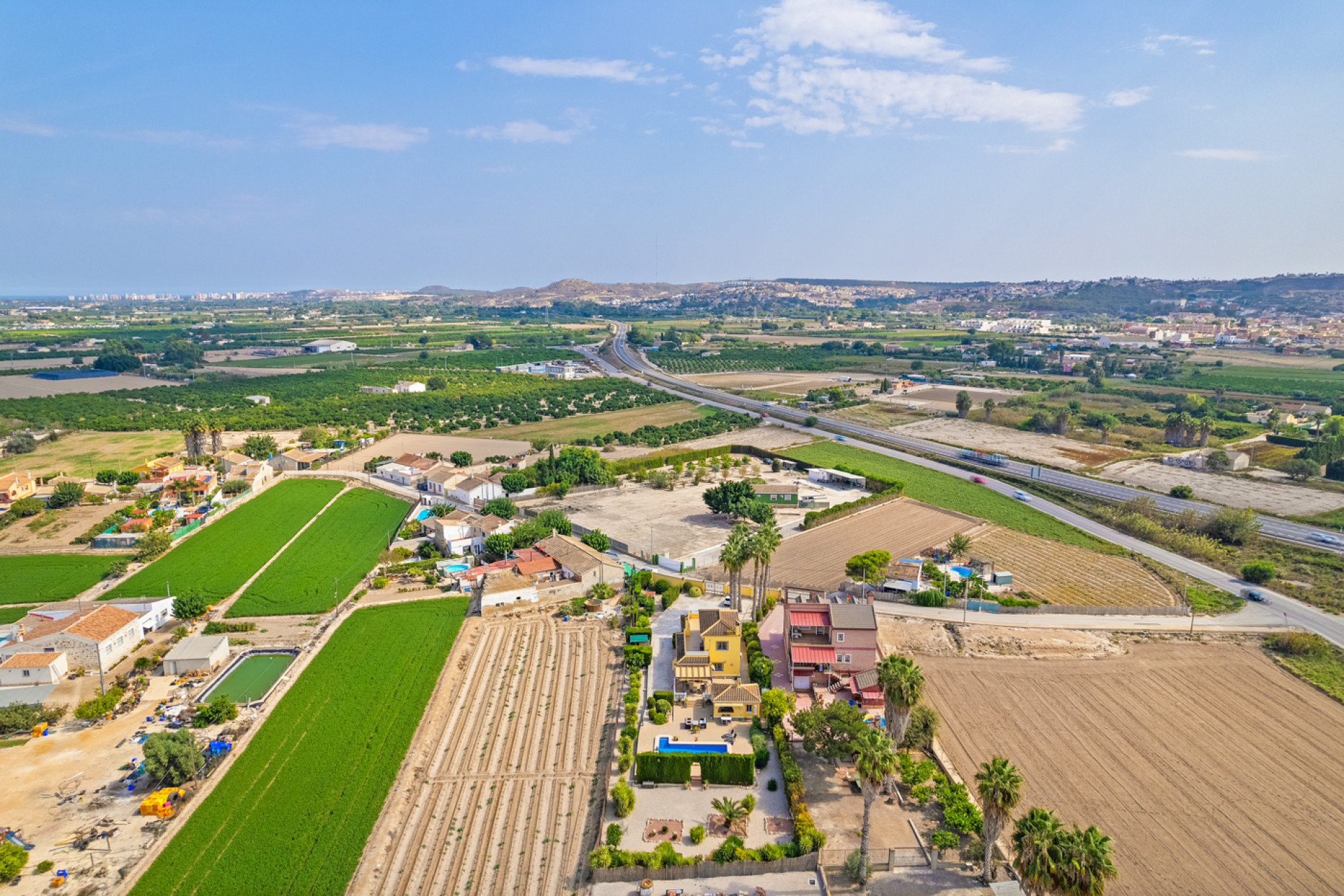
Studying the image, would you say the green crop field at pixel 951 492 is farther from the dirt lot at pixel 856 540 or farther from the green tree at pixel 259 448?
the green tree at pixel 259 448

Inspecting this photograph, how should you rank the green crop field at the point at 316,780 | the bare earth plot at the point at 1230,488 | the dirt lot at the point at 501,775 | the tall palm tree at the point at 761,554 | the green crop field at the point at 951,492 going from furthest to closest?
the bare earth plot at the point at 1230,488 → the green crop field at the point at 951,492 → the tall palm tree at the point at 761,554 → the dirt lot at the point at 501,775 → the green crop field at the point at 316,780

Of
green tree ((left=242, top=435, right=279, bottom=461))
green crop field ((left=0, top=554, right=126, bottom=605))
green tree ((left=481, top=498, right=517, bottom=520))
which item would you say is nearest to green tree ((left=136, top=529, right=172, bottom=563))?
green crop field ((left=0, top=554, right=126, bottom=605))

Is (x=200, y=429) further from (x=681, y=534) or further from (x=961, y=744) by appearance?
(x=961, y=744)

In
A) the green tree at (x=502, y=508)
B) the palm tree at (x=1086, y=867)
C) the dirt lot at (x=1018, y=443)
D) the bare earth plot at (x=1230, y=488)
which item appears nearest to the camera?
the palm tree at (x=1086, y=867)

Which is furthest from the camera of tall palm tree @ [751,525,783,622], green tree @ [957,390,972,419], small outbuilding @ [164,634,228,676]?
green tree @ [957,390,972,419]

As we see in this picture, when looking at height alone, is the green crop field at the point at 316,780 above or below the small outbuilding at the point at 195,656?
below

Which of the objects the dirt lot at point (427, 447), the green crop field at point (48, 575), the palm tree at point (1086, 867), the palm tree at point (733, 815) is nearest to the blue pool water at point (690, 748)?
the palm tree at point (733, 815)

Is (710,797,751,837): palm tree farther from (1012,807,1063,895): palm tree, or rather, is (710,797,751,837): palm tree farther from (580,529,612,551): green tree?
(580,529,612,551): green tree
